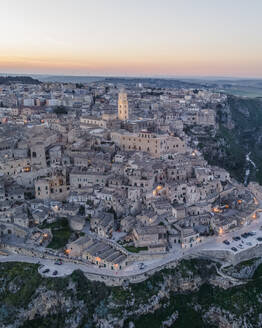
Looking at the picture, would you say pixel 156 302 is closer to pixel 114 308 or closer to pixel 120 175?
pixel 114 308

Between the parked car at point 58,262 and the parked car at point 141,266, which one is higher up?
the parked car at point 141,266

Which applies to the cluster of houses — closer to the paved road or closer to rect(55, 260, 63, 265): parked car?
the paved road

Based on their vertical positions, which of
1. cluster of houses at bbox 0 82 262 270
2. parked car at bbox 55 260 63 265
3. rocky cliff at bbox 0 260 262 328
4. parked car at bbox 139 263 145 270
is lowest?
rocky cliff at bbox 0 260 262 328

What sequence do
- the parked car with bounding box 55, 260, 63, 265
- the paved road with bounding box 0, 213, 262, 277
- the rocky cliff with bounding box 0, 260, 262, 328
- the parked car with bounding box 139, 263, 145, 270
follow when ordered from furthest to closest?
the parked car with bounding box 55, 260, 63, 265
the parked car with bounding box 139, 263, 145, 270
the paved road with bounding box 0, 213, 262, 277
the rocky cliff with bounding box 0, 260, 262, 328

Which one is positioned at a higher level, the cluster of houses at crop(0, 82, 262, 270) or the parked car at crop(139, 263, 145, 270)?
the cluster of houses at crop(0, 82, 262, 270)

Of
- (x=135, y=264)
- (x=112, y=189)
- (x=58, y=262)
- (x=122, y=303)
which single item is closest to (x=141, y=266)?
(x=135, y=264)

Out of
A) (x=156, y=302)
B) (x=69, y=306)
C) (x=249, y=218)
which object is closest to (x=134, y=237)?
(x=156, y=302)

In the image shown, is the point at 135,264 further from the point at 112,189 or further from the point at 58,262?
the point at 112,189

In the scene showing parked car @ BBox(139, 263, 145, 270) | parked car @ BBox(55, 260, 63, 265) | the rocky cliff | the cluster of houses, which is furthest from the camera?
the cluster of houses

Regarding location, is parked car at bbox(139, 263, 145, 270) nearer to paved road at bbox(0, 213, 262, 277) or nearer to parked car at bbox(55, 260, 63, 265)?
paved road at bbox(0, 213, 262, 277)

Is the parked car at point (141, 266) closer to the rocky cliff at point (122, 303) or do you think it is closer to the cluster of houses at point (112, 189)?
the rocky cliff at point (122, 303)

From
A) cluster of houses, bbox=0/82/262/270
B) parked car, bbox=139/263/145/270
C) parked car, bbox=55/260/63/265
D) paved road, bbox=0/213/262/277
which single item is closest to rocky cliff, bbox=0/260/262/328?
paved road, bbox=0/213/262/277

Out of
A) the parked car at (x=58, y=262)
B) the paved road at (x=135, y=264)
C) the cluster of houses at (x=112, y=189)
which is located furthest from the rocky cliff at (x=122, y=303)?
the cluster of houses at (x=112, y=189)

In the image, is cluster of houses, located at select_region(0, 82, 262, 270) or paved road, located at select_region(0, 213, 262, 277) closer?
paved road, located at select_region(0, 213, 262, 277)
